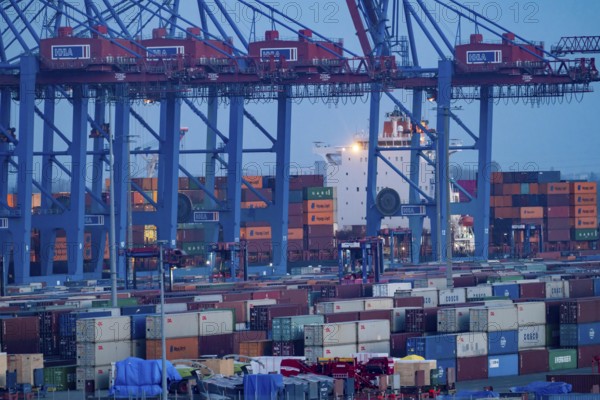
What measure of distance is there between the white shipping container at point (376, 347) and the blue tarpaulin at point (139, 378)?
17.7 feet

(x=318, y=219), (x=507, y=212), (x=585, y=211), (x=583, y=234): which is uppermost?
(x=585, y=211)

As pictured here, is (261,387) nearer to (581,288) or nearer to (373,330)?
(373,330)

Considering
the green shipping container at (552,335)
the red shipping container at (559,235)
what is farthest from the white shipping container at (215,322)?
the red shipping container at (559,235)

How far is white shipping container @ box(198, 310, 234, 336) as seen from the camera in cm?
3222

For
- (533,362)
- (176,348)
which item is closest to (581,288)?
(533,362)

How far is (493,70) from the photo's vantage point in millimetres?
62406

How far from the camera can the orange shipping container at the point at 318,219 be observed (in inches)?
3206

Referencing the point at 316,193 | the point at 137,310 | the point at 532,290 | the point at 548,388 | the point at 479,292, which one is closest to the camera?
the point at 548,388

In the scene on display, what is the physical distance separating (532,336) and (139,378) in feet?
35.3

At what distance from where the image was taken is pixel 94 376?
29.7 meters

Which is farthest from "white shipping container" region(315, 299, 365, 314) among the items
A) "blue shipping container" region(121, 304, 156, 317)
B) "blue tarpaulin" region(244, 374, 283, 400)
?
"blue tarpaulin" region(244, 374, 283, 400)

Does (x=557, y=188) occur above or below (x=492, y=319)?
above

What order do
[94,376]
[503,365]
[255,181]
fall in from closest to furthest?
[94,376]
[503,365]
[255,181]

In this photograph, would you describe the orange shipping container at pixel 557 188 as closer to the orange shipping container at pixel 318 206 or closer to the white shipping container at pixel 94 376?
the orange shipping container at pixel 318 206
